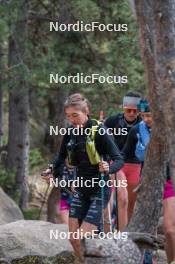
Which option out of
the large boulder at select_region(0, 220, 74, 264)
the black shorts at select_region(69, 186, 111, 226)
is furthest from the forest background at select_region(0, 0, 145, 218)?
the black shorts at select_region(69, 186, 111, 226)

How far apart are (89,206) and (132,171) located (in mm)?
1647

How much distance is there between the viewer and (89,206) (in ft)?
25.8

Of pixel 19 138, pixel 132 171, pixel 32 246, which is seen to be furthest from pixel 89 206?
pixel 19 138

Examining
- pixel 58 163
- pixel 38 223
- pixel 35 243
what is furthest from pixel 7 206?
pixel 58 163

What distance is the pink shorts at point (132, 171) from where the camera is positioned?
30.6ft

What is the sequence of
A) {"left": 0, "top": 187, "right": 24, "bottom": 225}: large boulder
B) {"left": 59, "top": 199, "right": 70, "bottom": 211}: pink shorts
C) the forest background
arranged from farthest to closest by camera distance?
the forest background
{"left": 0, "top": 187, "right": 24, "bottom": 225}: large boulder
{"left": 59, "top": 199, "right": 70, "bottom": 211}: pink shorts

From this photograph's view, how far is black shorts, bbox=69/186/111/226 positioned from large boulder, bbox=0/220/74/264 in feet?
3.57

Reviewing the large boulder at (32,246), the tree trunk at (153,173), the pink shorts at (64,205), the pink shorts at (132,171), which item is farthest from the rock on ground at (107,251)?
the pink shorts at (132,171)

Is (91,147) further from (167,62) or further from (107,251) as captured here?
(167,62)

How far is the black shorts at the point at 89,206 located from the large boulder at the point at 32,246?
1.09 metres

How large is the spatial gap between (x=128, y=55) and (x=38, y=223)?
19.3 feet

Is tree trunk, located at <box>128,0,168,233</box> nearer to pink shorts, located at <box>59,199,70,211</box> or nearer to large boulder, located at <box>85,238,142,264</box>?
large boulder, located at <box>85,238,142,264</box>

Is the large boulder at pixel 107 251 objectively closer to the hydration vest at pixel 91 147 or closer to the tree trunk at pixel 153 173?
the tree trunk at pixel 153 173

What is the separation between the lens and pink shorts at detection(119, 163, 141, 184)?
9.32 m
